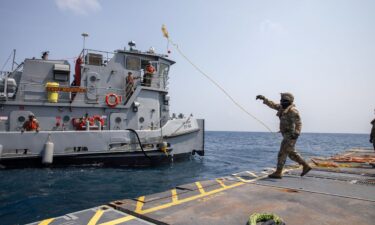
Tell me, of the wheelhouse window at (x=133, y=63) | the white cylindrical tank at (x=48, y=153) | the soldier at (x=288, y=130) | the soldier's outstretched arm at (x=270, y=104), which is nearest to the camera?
the soldier at (x=288, y=130)

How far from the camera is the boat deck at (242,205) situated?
338 centimetres

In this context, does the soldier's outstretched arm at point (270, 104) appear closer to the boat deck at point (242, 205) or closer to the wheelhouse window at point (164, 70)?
the boat deck at point (242, 205)

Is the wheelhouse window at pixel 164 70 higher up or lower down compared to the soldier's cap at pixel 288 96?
higher up

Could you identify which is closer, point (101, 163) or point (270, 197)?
point (270, 197)

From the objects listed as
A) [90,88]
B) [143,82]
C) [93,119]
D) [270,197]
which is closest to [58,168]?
[93,119]

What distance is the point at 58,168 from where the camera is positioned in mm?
Answer: 12250

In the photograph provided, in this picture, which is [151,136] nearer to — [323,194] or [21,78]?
[21,78]

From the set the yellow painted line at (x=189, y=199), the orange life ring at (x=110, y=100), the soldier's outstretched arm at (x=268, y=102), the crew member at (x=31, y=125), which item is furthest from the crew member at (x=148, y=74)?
the yellow painted line at (x=189, y=199)

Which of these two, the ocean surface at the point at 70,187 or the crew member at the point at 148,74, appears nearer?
the ocean surface at the point at 70,187

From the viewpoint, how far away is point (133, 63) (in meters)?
15.5

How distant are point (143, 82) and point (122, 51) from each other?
2025 mm

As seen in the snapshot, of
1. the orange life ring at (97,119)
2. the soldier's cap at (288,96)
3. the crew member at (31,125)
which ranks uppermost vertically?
the soldier's cap at (288,96)

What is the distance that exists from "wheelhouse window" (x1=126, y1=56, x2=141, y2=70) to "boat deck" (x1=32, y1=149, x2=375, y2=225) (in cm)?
1102

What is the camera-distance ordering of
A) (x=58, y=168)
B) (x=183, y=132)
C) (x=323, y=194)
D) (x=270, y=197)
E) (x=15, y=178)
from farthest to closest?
(x=183, y=132), (x=58, y=168), (x=15, y=178), (x=323, y=194), (x=270, y=197)
